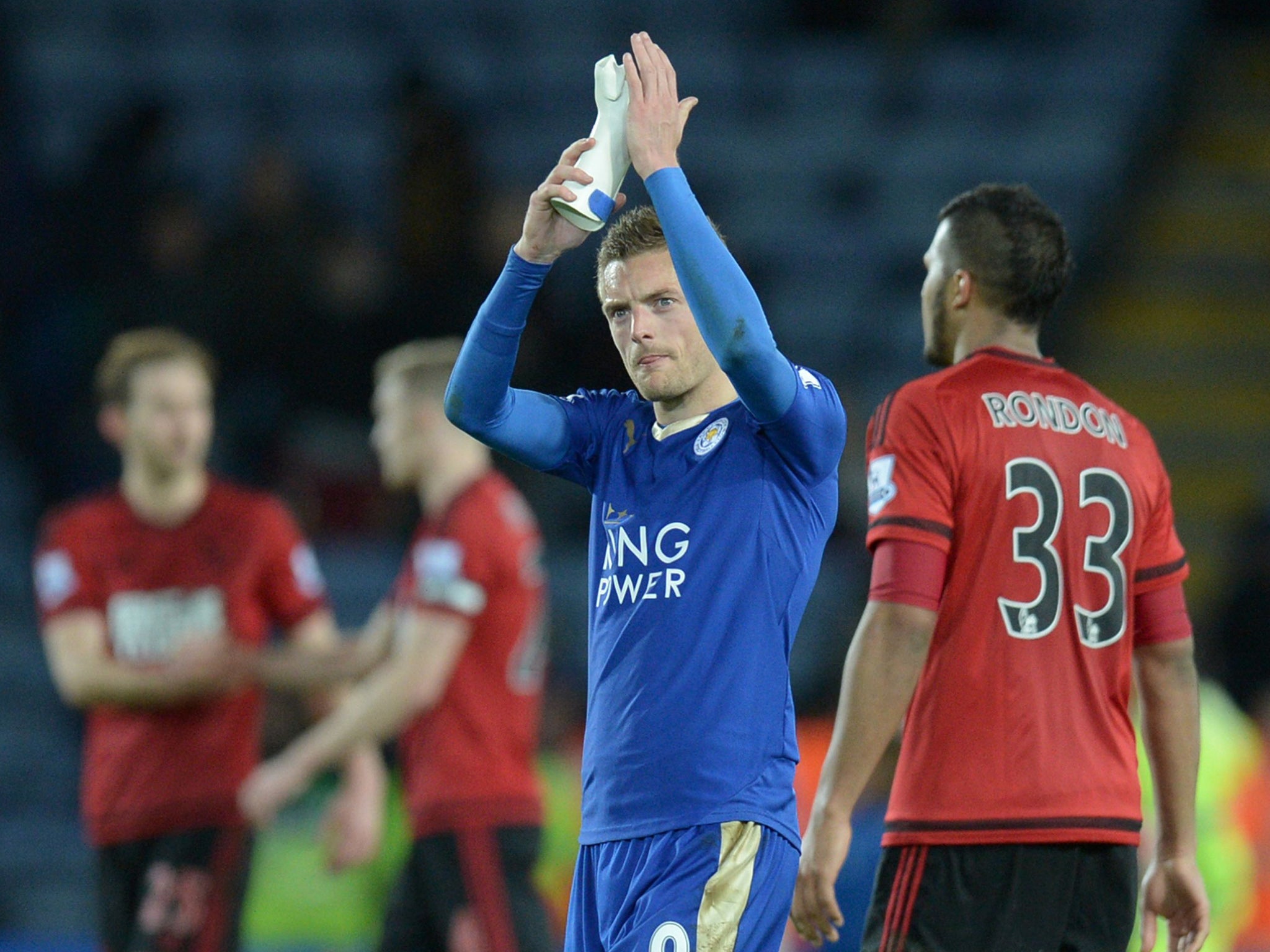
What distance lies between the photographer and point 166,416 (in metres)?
5.45

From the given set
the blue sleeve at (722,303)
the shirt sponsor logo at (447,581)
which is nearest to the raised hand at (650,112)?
the blue sleeve at (722,303)

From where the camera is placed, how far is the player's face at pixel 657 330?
3387mm

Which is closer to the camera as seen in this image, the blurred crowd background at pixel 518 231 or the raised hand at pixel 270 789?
the raised hand at pixel 270 789

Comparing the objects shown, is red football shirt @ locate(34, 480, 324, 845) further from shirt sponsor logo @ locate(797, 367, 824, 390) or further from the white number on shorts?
shirt sponsor logo @ locate(797, 367, 824, 390)

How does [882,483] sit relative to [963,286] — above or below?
below

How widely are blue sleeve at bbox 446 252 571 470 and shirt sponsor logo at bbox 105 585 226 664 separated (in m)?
2.14

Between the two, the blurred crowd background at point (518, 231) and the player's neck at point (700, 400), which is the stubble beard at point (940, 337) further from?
the blurred crowd background at point (518, 231)

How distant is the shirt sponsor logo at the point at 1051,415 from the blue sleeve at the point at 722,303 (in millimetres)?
539

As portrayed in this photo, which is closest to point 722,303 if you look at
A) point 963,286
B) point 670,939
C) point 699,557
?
point 699,557

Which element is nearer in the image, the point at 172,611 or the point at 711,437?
the point at 711,437

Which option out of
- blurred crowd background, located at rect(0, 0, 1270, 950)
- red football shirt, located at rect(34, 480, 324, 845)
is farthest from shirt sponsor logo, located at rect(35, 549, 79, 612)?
blurred crowd background, located at rect(0, 0, 1270, 950)

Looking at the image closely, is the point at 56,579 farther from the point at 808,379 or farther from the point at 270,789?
the point at 808,379

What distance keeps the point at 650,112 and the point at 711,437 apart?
2.06ft

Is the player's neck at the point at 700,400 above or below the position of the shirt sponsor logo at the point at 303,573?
above
